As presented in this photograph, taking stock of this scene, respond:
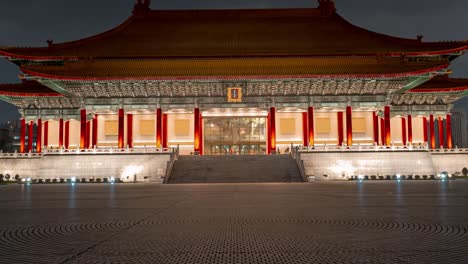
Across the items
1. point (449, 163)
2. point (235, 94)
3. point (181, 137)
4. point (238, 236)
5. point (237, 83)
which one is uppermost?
point (237, 83)

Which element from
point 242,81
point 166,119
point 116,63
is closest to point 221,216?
point 242,81

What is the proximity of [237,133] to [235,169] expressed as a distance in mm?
14613

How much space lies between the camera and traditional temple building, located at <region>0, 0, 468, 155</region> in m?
36.0

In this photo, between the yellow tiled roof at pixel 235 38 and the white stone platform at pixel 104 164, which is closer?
the white stone platform at pixel 104 164

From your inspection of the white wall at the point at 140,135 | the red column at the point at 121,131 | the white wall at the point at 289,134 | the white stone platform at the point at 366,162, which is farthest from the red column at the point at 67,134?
the white stone platform at the point at 366,162

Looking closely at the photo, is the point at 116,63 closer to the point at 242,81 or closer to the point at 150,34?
the point at 150,34

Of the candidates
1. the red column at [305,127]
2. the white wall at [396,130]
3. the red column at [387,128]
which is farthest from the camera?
the white wall at [396,130]

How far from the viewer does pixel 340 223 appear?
6.96 m

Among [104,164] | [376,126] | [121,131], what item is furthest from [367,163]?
[121,131]

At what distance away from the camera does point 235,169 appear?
29359 mm

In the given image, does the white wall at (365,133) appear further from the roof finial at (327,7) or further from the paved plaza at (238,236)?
the paved plaza at (238,236)

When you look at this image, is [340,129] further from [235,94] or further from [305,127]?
[235,94]

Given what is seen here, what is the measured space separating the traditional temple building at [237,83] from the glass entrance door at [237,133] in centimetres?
10

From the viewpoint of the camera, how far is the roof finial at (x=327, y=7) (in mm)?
44875
